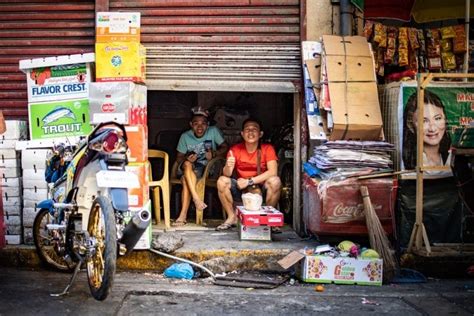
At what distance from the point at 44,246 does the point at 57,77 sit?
1811 mm

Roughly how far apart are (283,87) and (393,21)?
228cm

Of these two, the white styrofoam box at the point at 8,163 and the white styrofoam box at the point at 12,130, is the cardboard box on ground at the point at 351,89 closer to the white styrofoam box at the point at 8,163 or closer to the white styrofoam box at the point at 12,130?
the white styrofoam box at the point at 12,130

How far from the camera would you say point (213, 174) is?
8.55m

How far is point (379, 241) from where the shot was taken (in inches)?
232

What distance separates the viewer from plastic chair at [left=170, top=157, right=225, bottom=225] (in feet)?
25.8

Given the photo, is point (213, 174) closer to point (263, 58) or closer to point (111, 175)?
point (263, 58)

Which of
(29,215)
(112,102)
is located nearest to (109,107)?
(112,102)

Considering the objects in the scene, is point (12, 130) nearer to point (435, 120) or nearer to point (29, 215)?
point (29, 215)

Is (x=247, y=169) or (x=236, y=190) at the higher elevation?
(x=247, y=169)

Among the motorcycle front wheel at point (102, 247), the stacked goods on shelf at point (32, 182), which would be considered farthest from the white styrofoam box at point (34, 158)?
the motorcycle front wheel at point (102, 247)

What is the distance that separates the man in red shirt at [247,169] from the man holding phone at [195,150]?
22.1 inches

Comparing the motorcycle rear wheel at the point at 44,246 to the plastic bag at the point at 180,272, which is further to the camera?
the motorcycle rear wheel at the point at 44,246

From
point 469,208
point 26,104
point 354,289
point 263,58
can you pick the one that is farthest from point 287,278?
point 26,104

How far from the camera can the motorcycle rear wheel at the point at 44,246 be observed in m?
6.19
